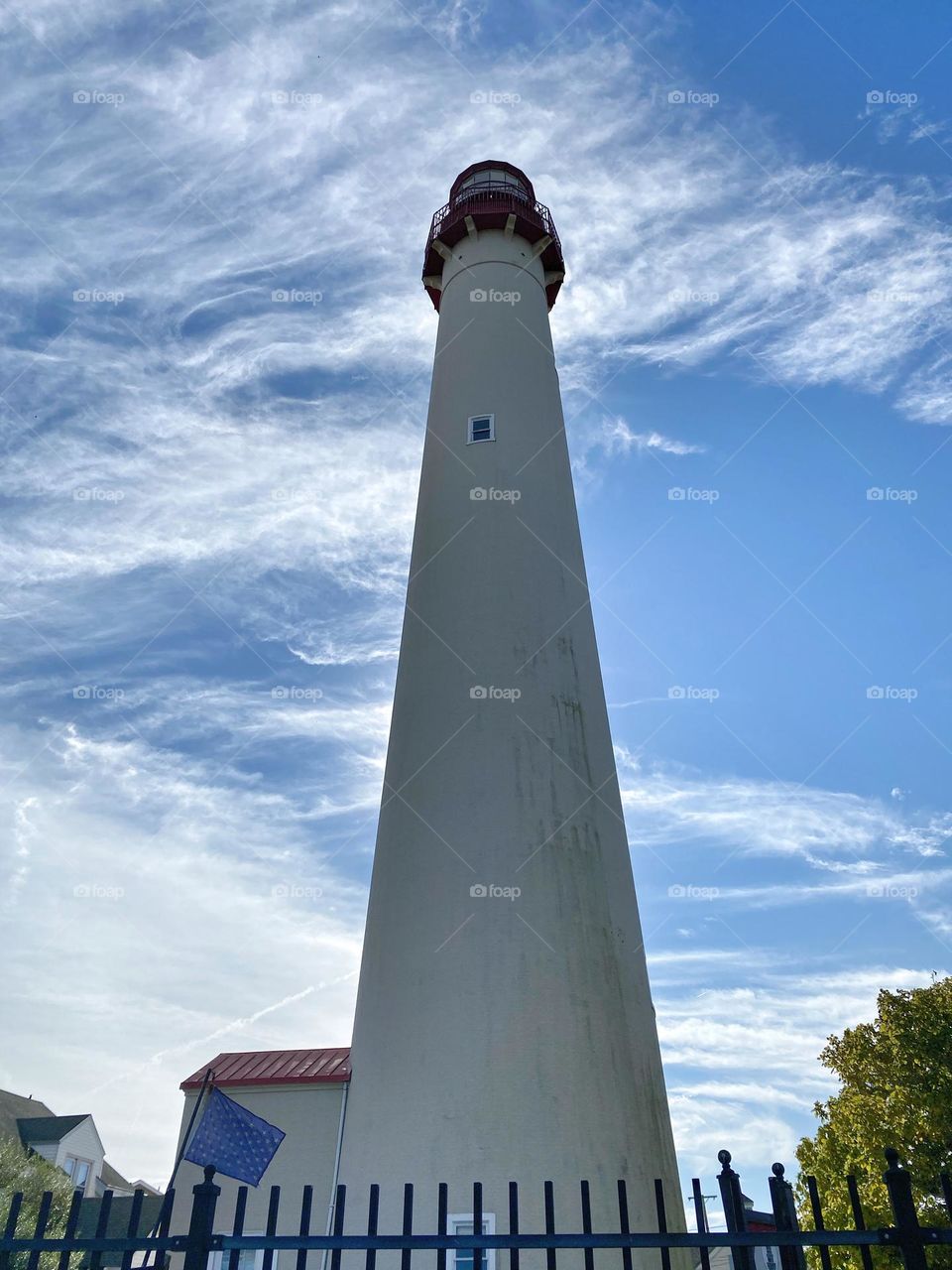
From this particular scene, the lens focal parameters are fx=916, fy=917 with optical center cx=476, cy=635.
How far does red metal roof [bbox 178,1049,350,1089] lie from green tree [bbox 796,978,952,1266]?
13.9 metres

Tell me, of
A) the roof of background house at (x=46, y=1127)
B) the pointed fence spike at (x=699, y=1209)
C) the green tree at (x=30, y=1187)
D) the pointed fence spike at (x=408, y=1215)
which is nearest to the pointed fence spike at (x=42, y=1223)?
the pointed fence spike at (x=408, y=1215)

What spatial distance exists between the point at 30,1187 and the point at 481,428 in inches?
963

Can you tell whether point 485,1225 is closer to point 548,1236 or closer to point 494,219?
point 548,1236

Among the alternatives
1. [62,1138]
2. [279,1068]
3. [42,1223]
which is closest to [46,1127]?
[62,1138]

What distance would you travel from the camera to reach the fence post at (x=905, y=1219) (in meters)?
4.20

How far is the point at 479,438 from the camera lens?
15.8 m

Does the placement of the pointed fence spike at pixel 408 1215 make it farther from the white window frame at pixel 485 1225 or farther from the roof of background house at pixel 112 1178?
the roof of background house at pixel 112 1178

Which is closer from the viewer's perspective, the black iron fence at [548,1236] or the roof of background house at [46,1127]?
the black iron fence at [548,1236]

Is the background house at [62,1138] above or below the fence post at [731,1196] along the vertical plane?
above

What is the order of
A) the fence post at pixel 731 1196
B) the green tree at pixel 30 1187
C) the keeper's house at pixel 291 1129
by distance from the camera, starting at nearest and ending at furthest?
the fence post at pixel 731 1196 < the keeper's house at pixel 291 1129 < the green tree at pixel 30 1187

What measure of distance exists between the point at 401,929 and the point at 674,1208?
4.62 meters

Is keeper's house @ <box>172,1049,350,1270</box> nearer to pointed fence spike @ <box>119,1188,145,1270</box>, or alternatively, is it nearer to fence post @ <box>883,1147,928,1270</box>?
pointed fence spike @ <box>119,1188,145,1270</box>

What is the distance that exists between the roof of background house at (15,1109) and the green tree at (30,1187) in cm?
1055

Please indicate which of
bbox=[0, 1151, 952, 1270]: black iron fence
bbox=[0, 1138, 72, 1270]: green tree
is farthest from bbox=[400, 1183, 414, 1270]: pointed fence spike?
bbox=[0, 1138, 72, 1270]: green tree
